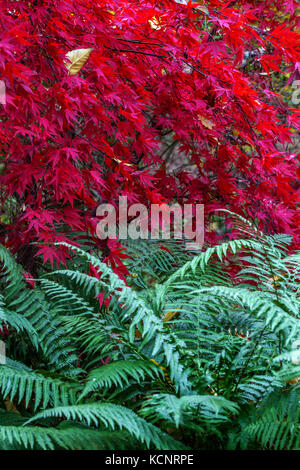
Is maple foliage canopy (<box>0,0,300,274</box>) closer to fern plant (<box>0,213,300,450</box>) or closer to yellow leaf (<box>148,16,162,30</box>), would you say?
yellow leaf (<box>148,16,162,30</box>)

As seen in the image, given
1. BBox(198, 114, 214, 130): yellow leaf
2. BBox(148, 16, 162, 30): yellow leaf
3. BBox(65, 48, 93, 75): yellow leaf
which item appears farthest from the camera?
BBox(198, 114, 214, 130): yellow leaf

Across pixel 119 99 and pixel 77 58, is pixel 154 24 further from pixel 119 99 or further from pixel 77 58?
pixel 77 58

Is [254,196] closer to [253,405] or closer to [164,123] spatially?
[164,123]

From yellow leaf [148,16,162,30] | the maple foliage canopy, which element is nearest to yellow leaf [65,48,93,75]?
the maple foliage canopy

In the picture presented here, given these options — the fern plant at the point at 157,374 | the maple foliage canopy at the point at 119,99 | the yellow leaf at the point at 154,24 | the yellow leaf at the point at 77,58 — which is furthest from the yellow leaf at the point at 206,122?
the yellow leaf at the point at 77,58

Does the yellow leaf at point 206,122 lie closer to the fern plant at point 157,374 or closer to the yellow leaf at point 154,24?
the yellow leaf at point 154,24

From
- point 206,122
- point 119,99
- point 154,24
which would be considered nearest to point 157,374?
point 119,99

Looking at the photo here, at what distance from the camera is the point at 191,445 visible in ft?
5.44

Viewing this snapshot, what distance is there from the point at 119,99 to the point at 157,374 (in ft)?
3.88

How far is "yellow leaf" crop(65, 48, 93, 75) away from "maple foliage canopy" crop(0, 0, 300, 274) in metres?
0.04

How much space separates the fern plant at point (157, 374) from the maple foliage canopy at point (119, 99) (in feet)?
1.28

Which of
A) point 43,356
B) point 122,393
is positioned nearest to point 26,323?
point 43,356

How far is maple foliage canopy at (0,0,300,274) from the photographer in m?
1.96

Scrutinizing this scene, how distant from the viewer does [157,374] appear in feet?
5.44
